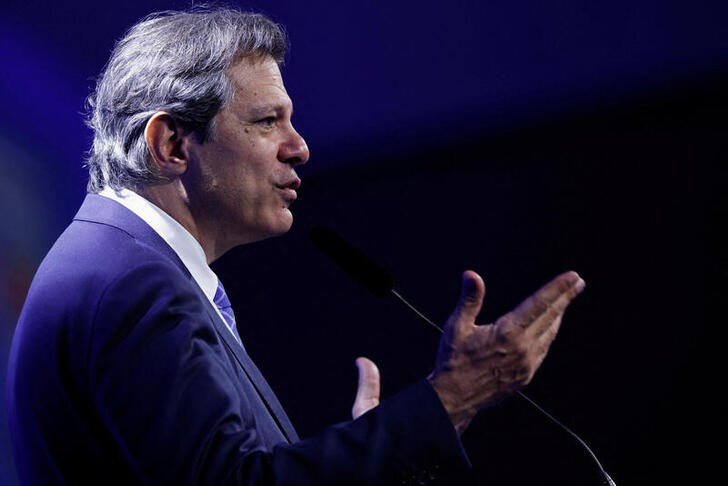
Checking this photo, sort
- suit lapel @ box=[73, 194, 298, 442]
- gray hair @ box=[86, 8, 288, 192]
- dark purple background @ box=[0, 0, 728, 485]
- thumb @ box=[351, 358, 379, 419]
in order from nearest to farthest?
suit lapel @ box=[73, 194, 298, 442] < gray hair @ box=[86, 8, 288, 192] < thumb @ box=[351, 358, 379, 419] < dark purple background @ box=[0, 0, 728, 485]

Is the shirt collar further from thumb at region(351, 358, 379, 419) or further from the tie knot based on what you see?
thumb at region(351, 358, 379, 419)

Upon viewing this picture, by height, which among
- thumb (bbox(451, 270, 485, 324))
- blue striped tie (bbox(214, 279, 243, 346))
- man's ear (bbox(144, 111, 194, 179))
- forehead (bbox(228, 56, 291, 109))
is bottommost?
blue striped tie (bbox(214, 279, 243, 346))

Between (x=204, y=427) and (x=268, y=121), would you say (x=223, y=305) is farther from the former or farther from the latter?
(x=204, y=427)

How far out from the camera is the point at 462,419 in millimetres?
1063

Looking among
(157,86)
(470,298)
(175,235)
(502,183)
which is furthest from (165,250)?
(502,183)

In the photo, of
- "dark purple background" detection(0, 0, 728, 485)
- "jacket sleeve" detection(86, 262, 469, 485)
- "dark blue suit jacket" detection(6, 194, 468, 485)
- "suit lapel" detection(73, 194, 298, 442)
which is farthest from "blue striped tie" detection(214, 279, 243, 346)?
"dark purple background" detection(0, 0, 728, 485)

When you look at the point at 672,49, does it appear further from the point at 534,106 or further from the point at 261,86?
the point at 261,86

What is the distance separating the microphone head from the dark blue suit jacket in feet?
0.79

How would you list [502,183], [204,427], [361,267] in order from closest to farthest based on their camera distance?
[204,427], [361,267], [502,183]

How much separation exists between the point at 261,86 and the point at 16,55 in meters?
0.87

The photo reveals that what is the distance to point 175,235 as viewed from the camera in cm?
144

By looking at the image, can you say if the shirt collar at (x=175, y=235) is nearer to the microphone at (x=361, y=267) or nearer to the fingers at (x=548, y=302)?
the microphone at (x=361, y=267)

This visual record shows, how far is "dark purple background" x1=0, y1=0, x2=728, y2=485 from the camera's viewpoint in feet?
6.88

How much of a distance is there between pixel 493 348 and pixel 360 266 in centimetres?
35
